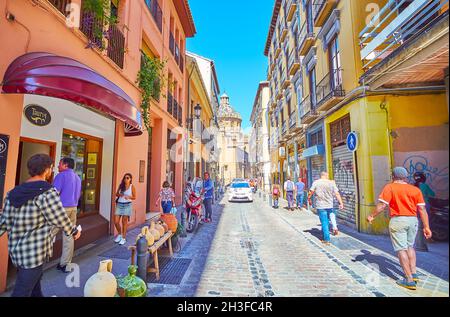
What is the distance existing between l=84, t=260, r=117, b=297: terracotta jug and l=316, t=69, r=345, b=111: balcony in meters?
9.16

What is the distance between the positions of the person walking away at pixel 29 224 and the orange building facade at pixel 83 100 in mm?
1378

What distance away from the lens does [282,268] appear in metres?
4.30

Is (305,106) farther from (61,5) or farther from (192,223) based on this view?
(61,5)

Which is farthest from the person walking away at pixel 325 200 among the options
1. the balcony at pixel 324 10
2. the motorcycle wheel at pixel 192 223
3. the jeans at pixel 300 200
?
the balcony at pixel 324 10

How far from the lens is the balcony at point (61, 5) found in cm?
444

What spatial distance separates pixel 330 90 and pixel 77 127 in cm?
968

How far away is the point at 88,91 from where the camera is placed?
3.86 meters

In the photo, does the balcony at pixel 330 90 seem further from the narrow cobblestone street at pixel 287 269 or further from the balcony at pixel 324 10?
the narrow cobblestone street at pixel 287 269

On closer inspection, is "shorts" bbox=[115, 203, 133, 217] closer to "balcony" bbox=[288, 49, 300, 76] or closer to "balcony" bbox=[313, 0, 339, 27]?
"balcony" bbox=[313, 0, 339, 27]
